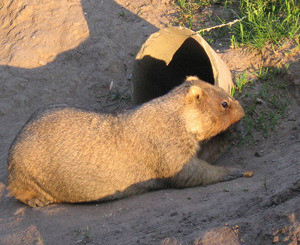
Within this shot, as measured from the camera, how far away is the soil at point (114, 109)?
4625 millimetres

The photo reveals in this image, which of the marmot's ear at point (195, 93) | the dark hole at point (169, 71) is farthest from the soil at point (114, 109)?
the marmot's ear at point (195, 93)

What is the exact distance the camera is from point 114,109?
8.88 metres

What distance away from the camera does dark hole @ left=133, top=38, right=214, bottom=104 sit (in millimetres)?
8241

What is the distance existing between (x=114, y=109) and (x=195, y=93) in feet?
8.78

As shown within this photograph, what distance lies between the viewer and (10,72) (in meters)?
9.60

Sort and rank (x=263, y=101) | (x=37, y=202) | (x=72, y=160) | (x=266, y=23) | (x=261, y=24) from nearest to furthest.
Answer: (x=72, y=160) → (x=37, y=202) → (x=263, y=101) → (x=266, y=23) → (x=261, y=24)

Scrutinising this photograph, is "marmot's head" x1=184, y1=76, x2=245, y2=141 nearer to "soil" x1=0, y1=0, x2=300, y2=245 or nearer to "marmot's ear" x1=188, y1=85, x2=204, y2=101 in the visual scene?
"marmot's ear" x1=188, y1=85, x2=204, y2=101

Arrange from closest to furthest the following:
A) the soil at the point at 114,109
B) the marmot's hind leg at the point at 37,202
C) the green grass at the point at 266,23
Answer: the soil at the point at 114,109
the marmot's hind leg at the point at 37,202
the green grass at the point at 266,23

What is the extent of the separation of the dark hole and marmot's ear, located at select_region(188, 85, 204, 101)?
1796 millimetres

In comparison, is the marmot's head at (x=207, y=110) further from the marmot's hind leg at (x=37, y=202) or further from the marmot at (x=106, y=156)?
the marmot's hind leg at (x=37, y=202)

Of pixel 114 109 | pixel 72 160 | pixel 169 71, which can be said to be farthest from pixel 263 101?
pixel 72 160

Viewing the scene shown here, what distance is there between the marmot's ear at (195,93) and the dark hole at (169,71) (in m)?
1.80

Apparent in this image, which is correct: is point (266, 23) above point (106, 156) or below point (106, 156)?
below

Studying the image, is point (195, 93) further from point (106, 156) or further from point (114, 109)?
point (114, 109)
